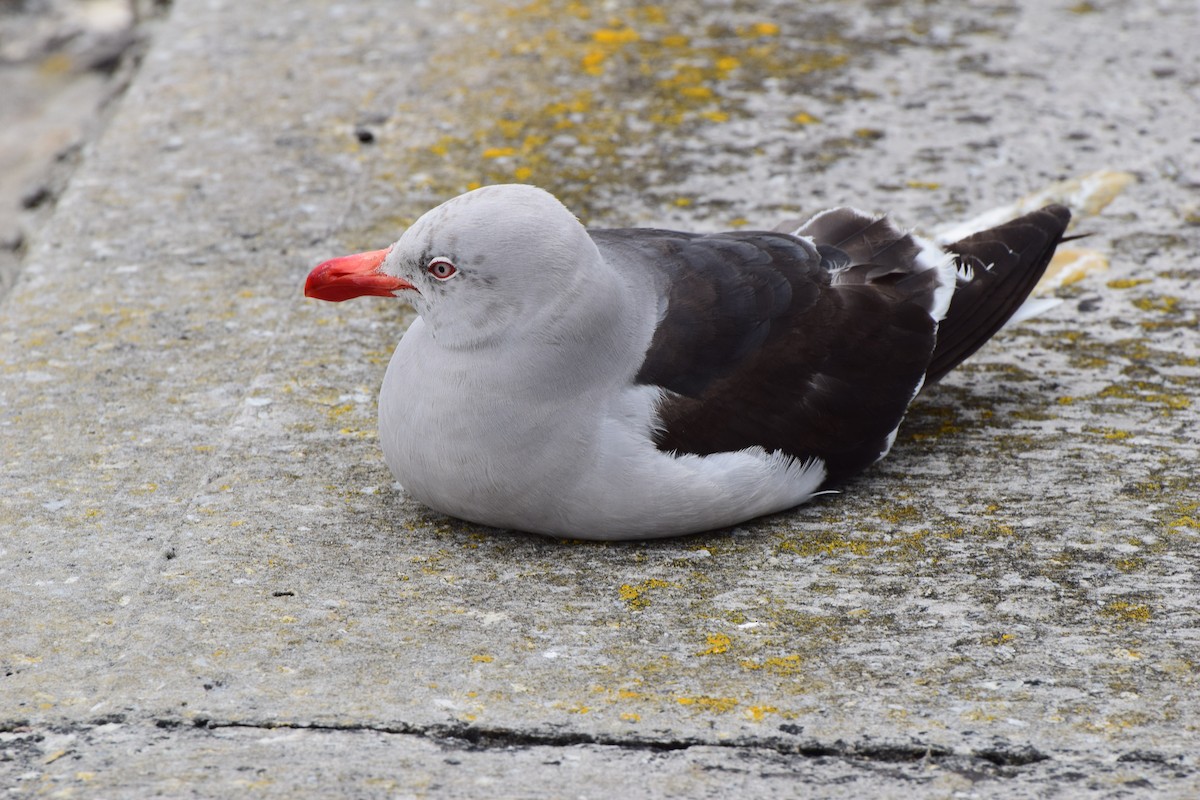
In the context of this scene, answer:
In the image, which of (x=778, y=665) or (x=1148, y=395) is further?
(x=1148, y=395)

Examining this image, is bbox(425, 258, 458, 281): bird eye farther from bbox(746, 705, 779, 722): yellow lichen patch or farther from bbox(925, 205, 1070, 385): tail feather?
bbox(925, 205, 1070, 385): tail feather

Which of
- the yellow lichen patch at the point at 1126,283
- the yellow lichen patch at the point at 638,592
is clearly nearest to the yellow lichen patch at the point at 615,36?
the yellow lichen patch at the point at 1126,283

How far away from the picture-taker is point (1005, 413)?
12.5 ft

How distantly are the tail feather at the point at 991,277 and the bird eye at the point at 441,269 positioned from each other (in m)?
1.25

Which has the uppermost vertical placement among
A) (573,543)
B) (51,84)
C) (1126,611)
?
(1126,611)

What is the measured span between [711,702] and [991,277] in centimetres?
162

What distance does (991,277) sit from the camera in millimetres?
3740

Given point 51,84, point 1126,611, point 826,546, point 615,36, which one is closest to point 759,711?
point 826,546

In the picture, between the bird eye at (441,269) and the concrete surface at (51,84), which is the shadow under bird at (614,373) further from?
the concrete surface at (51,84)

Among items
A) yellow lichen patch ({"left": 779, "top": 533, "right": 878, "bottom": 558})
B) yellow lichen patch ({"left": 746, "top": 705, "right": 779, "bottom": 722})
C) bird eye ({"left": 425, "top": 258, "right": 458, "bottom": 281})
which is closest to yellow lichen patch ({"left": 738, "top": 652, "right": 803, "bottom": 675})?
yellow lichen patch ({"left": 746, "top": 705, "right": 779, "bottom": 722})

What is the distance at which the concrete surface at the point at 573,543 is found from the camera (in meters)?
2.54

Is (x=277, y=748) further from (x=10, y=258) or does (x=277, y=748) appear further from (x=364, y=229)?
(x=10, y=258)

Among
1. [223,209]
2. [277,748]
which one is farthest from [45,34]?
[277,748]

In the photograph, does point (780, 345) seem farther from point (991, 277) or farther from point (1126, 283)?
point (1126, 283)
